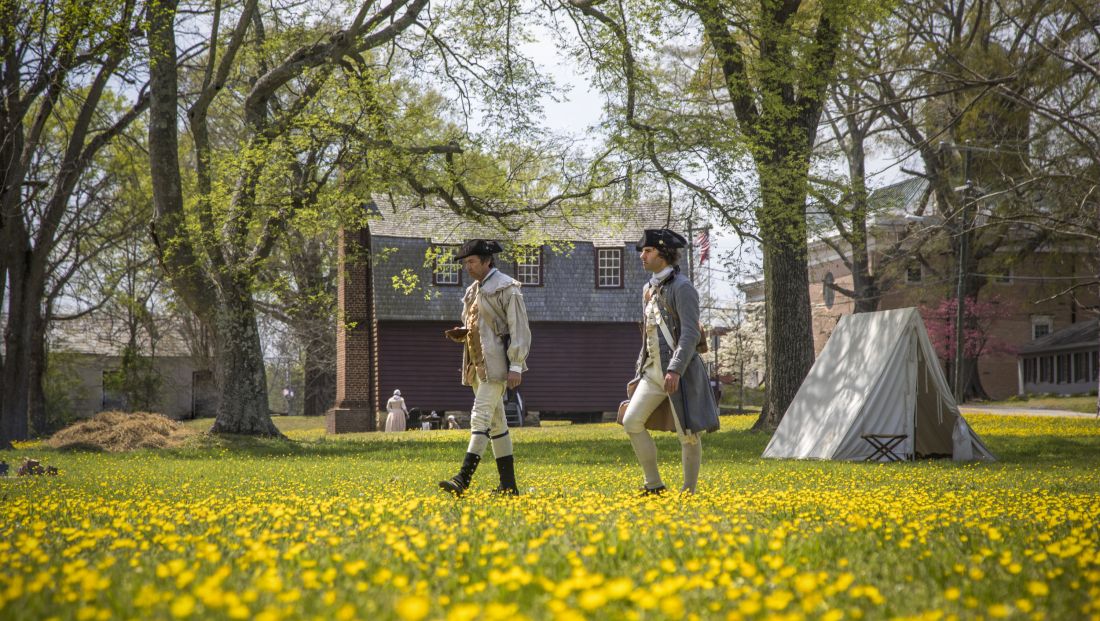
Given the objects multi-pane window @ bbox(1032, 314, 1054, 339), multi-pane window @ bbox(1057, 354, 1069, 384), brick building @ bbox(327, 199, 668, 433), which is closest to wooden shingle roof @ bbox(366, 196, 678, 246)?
brick building @ bbox(327, 199, 668, 433)

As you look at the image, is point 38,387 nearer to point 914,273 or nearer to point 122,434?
point 122,434

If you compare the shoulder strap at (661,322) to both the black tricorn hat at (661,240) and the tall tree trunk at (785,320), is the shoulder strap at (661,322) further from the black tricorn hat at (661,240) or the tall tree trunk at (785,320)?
the tall tree trunk at (785,320)

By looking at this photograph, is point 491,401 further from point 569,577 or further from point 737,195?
point 737,195

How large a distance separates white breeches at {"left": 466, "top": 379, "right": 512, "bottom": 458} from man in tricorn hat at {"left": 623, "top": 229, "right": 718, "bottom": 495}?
1.16 meters

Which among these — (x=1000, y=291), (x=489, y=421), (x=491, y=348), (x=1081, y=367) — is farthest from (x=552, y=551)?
(x=1000, y=291)

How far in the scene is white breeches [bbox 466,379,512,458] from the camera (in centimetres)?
873

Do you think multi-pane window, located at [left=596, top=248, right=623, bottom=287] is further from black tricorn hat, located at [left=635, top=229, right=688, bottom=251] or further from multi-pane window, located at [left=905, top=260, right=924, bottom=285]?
black tricorn hat, located at [left=635, top=229, right=688, bottom=251]

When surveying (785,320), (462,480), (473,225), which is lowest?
(462,480)

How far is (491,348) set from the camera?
8781mm

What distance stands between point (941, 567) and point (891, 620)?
52.3 inches

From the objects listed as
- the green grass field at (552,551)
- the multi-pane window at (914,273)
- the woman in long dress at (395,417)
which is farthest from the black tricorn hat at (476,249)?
the multi-pane window at (914,273)

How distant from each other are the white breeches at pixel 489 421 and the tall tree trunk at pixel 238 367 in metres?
13.8

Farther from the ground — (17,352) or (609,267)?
(609,267)

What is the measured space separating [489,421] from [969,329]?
43043 mm
